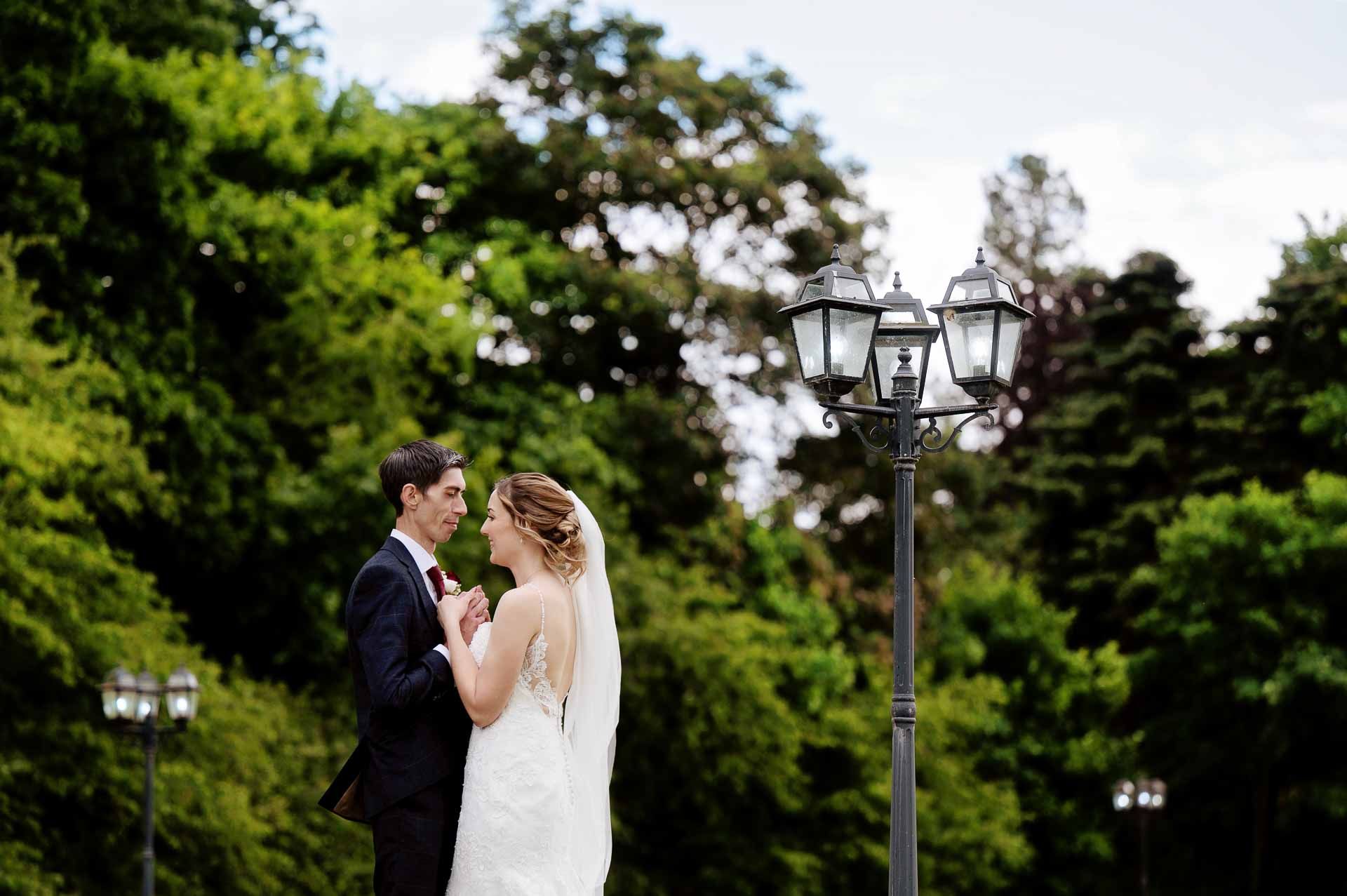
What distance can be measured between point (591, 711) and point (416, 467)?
41.3 inches

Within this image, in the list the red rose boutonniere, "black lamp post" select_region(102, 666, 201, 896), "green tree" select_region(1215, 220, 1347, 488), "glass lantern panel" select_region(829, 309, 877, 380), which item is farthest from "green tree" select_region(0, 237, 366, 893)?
"green tree" select_region(1215, 220, 1347, 488)

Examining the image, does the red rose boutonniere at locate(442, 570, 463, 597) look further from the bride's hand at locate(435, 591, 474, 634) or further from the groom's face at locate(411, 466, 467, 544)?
the groom's face at locate(411, 466, 467, 544)

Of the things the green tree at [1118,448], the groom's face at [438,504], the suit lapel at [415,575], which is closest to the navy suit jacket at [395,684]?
the suit lapel at [415,575]

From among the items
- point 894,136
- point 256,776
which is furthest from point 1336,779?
point 256,776

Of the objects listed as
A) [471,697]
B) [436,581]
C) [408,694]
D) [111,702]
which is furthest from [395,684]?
[111,702]

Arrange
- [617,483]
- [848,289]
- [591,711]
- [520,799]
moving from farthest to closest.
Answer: [617,483], [848,289], [591,711], [520,799]

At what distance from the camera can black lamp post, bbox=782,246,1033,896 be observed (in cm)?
877

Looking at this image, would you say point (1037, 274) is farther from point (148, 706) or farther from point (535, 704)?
point (535, 704)

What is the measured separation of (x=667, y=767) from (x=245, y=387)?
8.53m

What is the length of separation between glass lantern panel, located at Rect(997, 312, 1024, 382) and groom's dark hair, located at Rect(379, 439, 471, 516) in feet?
14.8

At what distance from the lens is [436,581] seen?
5371 mm

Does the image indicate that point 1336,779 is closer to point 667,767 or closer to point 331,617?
point 667,767

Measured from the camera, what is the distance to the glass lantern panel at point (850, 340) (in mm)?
9016

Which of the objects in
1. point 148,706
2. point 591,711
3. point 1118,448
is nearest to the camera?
point 591,711
